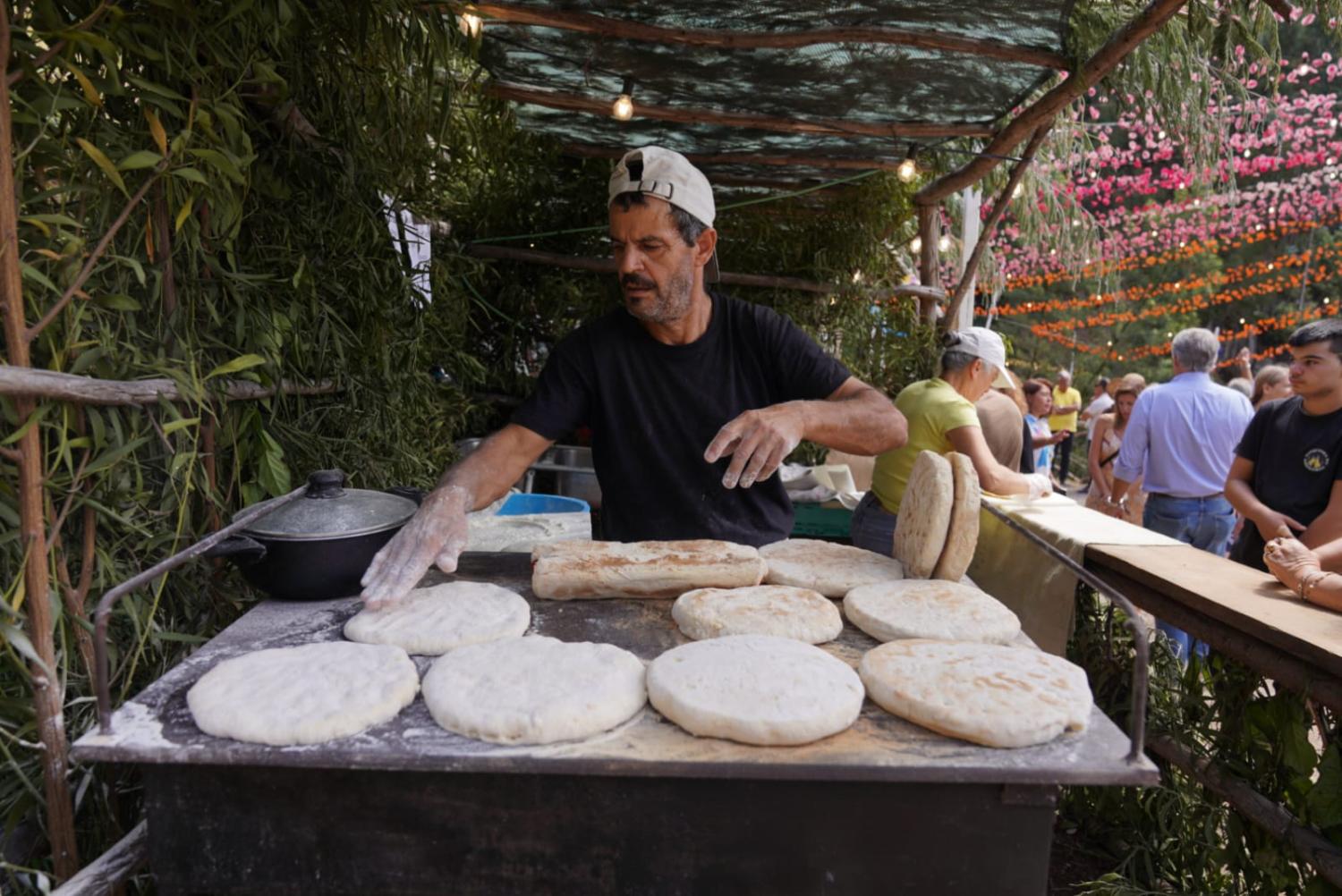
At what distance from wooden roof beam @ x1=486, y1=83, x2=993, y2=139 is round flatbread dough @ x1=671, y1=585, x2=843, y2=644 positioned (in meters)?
3.10

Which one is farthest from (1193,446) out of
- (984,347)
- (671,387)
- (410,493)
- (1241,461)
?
(410,493)

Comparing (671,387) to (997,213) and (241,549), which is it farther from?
(997,213)

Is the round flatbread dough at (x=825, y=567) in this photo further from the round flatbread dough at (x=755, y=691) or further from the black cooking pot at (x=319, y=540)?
the black cooking pot at (x=319, y=540)

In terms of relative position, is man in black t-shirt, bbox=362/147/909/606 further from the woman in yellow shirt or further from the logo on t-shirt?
Result: the logo on t-shirt

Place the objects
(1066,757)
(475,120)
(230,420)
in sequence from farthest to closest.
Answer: (475,120), (230,420), (1066,757)

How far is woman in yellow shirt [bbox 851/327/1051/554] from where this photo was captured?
3707 millimetres

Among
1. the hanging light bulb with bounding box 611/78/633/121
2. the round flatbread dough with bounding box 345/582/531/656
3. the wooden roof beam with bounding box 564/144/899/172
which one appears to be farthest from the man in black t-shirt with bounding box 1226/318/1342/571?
the round flatbread dough with bounding box 345/582/531/656

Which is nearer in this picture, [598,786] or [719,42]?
[598,786]

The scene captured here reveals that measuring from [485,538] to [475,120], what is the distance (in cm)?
223

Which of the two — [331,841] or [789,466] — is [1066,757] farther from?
[789,466]

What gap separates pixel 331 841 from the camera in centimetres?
138

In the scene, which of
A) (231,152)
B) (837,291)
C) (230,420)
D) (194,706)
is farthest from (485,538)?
(837,291)

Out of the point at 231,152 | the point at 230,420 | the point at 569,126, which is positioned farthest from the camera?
the point at 569,126

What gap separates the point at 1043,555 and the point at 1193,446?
2.03 m
